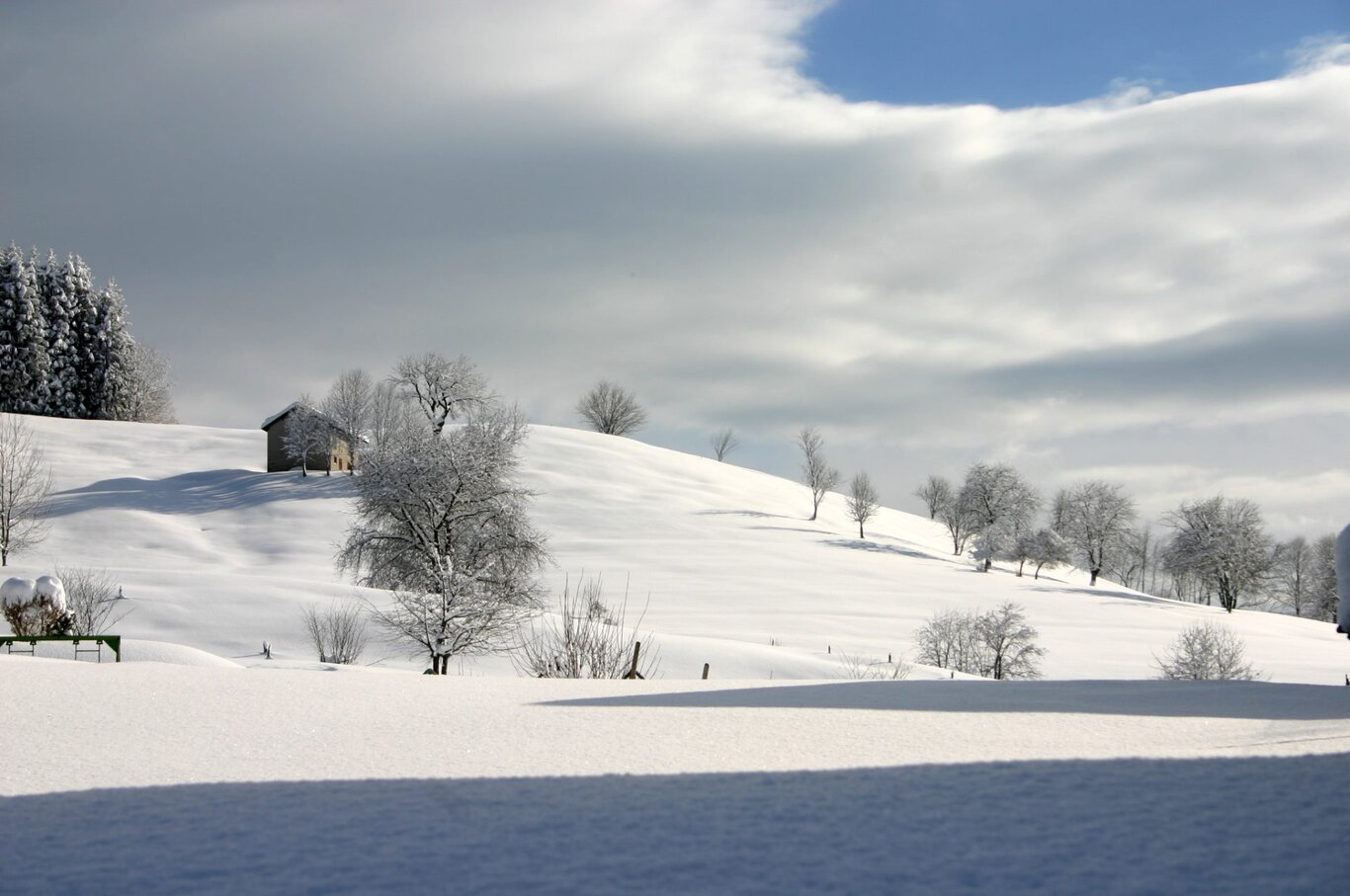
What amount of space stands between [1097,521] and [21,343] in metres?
80.3

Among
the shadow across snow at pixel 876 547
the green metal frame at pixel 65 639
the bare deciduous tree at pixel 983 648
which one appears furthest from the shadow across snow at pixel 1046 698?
the shadow across snow at pixel 876 547

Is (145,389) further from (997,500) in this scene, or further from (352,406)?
(997,500)

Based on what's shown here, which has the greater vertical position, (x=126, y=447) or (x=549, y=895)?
(x=126, y=447)

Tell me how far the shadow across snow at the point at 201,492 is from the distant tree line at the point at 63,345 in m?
20.1

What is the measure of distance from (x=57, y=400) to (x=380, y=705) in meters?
81.3

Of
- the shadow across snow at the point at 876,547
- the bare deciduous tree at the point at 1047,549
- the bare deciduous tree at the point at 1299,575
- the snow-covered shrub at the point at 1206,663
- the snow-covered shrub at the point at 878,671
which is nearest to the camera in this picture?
the snow-covered shrub at the point at 878,671

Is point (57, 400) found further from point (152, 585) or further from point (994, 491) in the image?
point (994, 491)

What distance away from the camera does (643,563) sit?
165 ft

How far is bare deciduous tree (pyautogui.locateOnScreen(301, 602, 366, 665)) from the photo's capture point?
25266 mm

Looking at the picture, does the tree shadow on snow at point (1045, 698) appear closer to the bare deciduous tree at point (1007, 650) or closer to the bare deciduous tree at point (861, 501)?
the bare deciduous tree at point (1007, 650)

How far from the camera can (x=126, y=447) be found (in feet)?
229

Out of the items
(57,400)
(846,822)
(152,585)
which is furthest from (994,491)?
(846,822)

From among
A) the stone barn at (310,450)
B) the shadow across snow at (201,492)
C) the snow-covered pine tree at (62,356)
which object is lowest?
the shadow across snow at (201,492)

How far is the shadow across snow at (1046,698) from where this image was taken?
27.4 ft
